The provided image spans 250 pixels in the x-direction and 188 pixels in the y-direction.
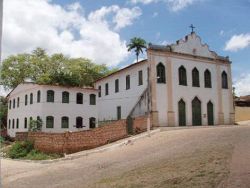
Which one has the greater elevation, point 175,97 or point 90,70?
point 90,70

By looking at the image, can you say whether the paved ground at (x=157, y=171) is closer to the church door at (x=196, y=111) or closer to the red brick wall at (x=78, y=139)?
the red brick wall at (x=78, y=139)

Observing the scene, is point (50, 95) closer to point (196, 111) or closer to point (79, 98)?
point (79, 98)

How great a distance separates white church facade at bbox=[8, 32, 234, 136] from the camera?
25.5 metres

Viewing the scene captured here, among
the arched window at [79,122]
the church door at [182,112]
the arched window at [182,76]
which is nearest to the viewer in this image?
the church door at [182,112]

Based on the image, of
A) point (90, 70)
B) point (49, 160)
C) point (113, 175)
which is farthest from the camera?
point (90, 70)

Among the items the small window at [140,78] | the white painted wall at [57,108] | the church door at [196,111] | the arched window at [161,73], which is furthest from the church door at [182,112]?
the white painted wall at [57,108]

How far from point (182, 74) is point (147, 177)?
716 inches

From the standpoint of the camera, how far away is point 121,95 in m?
31.0

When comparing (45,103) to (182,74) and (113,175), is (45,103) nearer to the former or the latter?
(182,74)

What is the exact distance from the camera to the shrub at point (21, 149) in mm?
22703

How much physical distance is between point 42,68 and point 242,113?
28706 mm

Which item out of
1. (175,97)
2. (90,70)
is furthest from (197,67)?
(90,70)

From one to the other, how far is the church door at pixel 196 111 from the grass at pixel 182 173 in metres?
14.9

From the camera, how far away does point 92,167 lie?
47.0ft
